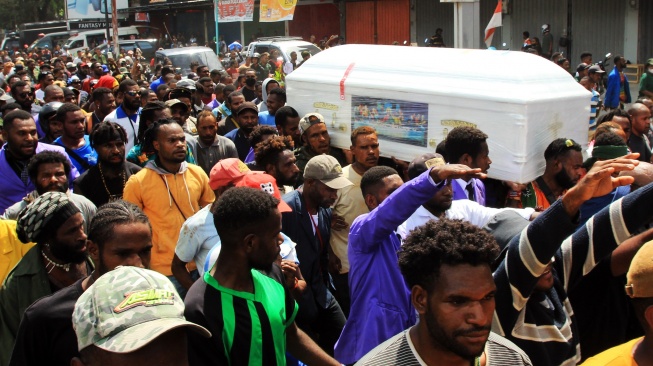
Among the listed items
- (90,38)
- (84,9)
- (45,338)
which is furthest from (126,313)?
(84,9)

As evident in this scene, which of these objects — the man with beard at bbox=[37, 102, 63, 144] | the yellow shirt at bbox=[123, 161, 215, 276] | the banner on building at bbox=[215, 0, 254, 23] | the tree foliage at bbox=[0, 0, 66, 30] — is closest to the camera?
the yellow shirt at bbox=[123, 161, 215, 276]

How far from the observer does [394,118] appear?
5941mm

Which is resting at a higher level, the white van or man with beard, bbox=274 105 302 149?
the white van

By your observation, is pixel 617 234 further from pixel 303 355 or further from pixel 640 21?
pixel 640 21

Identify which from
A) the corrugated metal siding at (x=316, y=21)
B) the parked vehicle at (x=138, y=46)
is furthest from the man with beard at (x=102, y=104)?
the corrugated metal siding at (x=316, y=21)

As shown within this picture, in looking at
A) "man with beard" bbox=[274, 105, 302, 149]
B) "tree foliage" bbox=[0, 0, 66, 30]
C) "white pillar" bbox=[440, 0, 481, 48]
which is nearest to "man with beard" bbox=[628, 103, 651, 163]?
"white pillar" bbox=[440, 0, 481, 48]

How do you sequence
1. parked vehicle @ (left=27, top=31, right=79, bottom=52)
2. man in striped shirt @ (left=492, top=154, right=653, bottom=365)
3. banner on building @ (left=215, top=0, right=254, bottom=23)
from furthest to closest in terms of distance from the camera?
parked vehicle @ (left=27, top=31, right=79, bottom=52) < banner on building @ (left=215, top=0, right=254, bottom=23) < man in striped shirt @ (left=492, top=154, right=653, bottom=365)

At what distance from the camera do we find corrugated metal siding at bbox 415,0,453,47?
23344 mm

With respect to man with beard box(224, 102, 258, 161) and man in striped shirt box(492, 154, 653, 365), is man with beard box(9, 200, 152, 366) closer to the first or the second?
man in striped shirt box(492, 154, 653, 365)

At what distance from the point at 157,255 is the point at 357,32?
22.3 metres

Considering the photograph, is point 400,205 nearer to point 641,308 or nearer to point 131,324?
point 641,308

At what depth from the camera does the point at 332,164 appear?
445 cm

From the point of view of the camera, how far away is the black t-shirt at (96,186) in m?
5.20

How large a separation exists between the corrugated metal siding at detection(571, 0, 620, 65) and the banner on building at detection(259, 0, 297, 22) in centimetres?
823
